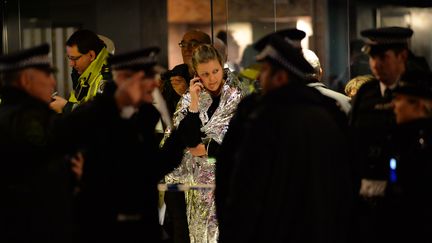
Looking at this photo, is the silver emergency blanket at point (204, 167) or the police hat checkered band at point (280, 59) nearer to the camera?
the police hat checkered band at point (280, 59)

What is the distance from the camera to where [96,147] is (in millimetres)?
6730

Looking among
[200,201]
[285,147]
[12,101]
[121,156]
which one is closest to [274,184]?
[285,147]

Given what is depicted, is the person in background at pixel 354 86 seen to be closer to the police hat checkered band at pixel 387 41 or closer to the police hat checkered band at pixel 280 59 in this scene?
the police hat checkered band at pixel 387 41

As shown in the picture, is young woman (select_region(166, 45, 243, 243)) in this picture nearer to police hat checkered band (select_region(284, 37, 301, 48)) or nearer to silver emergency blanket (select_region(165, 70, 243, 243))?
silver emergency blanket (select_region(165, 70, 243, 243))

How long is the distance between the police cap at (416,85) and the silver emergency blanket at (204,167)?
242 cm

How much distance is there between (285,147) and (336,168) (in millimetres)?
398

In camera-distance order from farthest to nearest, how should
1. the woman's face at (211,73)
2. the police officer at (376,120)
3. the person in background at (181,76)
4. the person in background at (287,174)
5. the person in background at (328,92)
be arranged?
the person in background at (181,76)
the woman's face at (211,73)
the person in background at (328,92)
the police officer at (376,120)
the person in background at (287,174)

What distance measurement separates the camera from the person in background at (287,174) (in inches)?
247

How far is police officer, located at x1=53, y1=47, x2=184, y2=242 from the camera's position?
6.71 meters

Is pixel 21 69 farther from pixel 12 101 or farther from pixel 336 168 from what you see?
pixel 336 168

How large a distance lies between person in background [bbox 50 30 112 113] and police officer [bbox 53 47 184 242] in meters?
2.61

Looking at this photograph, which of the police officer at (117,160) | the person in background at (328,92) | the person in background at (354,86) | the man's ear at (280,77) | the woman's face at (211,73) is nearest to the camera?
the man's ear at (280,77)

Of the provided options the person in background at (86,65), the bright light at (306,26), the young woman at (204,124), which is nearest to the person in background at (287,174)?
the young woman at (204,124)

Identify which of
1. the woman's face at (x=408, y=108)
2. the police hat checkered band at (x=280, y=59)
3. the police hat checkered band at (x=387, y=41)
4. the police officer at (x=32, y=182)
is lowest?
the police officer at (x=32, y=182)
